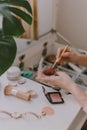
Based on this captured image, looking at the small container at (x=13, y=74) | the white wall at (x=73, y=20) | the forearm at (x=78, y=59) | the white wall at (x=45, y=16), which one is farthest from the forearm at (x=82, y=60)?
the white wall at (x=73, y=20)

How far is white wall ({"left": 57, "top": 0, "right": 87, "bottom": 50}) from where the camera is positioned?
5.82ft

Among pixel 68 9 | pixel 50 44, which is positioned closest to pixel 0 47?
pixel 50 44

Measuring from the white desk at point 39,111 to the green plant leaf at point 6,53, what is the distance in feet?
1.17

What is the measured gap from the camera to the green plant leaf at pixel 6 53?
0.61 metres

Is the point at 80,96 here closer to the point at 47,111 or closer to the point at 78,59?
the point at 47,111

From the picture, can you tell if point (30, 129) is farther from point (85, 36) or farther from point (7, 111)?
point (85, 36)

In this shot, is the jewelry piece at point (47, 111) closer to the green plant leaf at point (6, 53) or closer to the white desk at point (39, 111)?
the white desk at point (39, 111)

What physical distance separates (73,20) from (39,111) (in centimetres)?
107

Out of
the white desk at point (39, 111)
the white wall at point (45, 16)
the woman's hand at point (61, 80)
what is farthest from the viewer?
the white wall at point (45, 16)

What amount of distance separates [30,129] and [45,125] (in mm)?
62

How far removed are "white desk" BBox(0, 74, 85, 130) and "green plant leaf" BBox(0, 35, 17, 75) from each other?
357 millimetres

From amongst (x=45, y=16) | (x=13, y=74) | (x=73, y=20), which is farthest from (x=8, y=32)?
(x=73, y=20)

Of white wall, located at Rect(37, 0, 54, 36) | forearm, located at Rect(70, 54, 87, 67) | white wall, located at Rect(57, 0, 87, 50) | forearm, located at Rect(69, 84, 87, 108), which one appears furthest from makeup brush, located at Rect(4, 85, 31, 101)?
white wall, located at Rect(57, 0, 87, 50)

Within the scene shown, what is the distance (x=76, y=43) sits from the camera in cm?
192
